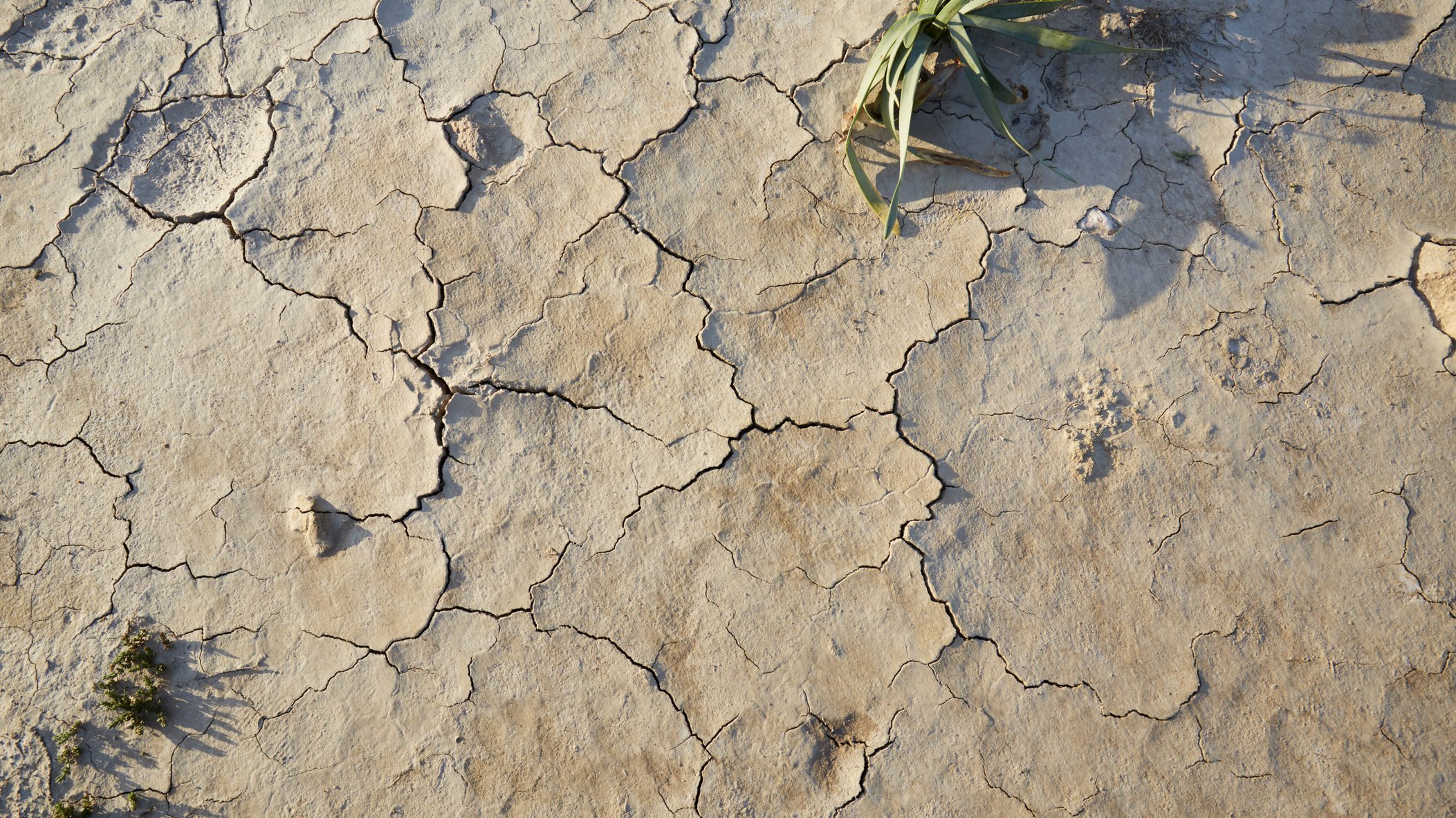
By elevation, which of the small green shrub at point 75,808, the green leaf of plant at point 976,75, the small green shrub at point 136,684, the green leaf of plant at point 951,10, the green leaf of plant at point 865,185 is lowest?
the small green shrub at point 75,808

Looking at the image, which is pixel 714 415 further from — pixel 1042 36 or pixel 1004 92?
pixel 1042 36

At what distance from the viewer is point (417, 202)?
2.32 m

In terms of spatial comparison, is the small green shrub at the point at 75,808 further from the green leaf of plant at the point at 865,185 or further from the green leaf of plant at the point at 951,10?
the green leaf of plant at the point at 951,10

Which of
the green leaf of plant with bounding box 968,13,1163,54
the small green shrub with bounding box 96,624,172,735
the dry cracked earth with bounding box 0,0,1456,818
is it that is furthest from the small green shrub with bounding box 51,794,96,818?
the green leaf of plant with bounding box 968,13,1163,54

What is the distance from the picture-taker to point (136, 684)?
2.10 m

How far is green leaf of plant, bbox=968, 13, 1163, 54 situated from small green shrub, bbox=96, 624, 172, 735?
2692 millimetres

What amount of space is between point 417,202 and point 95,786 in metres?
1.69

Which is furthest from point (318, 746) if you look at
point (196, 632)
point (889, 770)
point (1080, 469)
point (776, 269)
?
point (1080, 469)

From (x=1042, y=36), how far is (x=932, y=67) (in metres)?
0.30

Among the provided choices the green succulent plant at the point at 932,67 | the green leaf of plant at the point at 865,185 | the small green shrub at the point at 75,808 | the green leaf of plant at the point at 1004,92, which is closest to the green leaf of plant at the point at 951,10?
the green succulent plant at the point at 932,67

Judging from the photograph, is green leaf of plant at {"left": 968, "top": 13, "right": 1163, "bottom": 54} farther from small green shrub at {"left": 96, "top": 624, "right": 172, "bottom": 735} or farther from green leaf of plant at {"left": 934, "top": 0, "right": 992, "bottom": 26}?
small green shrub at {"left": 96, "top": 624, "right": 172, "bottom": 735}

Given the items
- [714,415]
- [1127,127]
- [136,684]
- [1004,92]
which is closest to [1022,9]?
[1004,92]

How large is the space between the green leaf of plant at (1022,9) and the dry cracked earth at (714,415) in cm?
14

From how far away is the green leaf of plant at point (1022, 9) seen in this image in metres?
2.33
